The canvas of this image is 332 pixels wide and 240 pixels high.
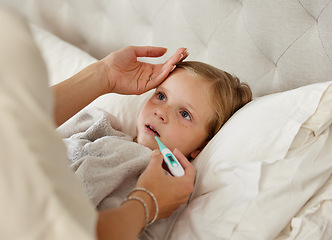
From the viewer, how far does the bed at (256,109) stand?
0.94m

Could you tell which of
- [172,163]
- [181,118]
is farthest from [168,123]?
[172,163]

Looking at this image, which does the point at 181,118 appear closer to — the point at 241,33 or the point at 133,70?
the point at 133,70

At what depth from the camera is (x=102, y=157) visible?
3.58ft

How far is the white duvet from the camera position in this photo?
929mm

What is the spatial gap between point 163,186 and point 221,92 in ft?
1.44

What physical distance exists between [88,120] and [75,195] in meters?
0.88

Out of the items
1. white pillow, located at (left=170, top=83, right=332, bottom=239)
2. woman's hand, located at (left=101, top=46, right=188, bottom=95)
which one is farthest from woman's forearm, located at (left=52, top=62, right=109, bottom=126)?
white pillow, located at (left=170, top=83, right=332, bottom=239)

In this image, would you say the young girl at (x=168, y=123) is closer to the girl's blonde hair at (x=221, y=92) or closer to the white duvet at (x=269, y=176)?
the girl's blonde hair at (x=221, y=92)

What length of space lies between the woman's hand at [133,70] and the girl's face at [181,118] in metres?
0.07

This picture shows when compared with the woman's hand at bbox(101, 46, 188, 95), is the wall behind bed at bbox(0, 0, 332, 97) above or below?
above

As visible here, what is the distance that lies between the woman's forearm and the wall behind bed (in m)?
0.43

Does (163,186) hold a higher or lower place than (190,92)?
lower

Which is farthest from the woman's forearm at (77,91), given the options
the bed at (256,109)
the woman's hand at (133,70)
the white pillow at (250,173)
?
the white pillow at (250,173)

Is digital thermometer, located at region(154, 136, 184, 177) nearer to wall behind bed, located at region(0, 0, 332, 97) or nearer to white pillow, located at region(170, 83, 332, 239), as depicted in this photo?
white pillow, located at region(170, 83, 332, 239)
